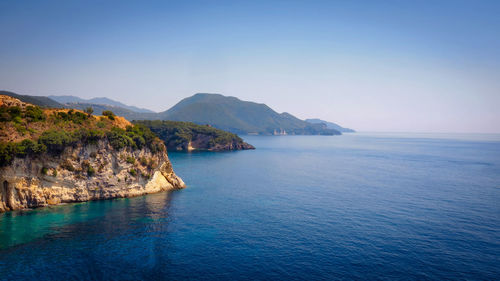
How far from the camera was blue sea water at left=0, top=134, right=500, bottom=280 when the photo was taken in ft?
106

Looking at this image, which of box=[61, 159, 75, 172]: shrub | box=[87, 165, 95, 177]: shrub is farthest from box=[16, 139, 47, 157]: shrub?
box=[87, 165, 95, 177]: shrub

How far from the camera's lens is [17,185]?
50156 millimetres

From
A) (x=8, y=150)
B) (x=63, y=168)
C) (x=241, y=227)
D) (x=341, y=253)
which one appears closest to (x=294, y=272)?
(x=341, y=253)

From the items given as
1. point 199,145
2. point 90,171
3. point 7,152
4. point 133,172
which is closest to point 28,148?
point 7,152

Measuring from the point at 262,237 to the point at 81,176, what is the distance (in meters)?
40.5

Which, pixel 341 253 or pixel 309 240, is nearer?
pixel 341 253

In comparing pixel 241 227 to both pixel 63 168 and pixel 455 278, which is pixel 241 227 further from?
pixel 63 168

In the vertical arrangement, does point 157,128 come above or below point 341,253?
above

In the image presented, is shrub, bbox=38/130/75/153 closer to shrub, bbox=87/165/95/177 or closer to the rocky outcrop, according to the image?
shrub, bbox=87/165/95/177

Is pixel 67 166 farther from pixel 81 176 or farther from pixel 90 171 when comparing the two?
pixel 90 171

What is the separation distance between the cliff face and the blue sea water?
3083mm

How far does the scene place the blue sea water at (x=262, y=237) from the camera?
3234 cm

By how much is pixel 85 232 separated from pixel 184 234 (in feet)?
50.2

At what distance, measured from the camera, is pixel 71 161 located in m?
56.2
